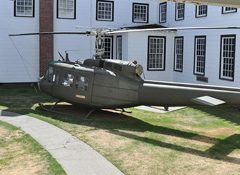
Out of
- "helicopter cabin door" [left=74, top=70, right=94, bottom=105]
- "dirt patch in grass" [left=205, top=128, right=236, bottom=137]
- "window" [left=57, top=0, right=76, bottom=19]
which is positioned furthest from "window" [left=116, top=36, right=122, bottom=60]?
"dirt patch in grass" [left=205, top=128, right=236, bottom=137]

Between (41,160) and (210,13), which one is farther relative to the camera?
(210,13)

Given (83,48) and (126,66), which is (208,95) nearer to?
(126,66)

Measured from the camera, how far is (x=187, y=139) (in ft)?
36.6

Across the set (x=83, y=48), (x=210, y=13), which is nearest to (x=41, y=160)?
(x=210, y=13)

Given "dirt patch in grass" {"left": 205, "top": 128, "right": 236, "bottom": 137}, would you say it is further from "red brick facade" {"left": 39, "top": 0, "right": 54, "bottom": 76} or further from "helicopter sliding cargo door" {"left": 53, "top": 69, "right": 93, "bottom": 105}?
"red brick facade" {"left": 39, "top": 0, "right": 54, "bottom": 76}

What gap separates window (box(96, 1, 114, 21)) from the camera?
959 inches

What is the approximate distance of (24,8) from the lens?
74.8 feet

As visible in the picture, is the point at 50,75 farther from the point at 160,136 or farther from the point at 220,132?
the point at 220,132

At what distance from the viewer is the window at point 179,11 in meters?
22.8

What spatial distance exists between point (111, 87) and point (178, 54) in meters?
11.0

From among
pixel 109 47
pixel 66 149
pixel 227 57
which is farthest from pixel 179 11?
pixel 66 149

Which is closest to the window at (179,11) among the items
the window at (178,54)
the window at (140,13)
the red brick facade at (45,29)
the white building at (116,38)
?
the white building at (116,38)

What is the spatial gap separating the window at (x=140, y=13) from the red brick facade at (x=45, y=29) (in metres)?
5.42

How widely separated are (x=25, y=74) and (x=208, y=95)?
14.4 m
